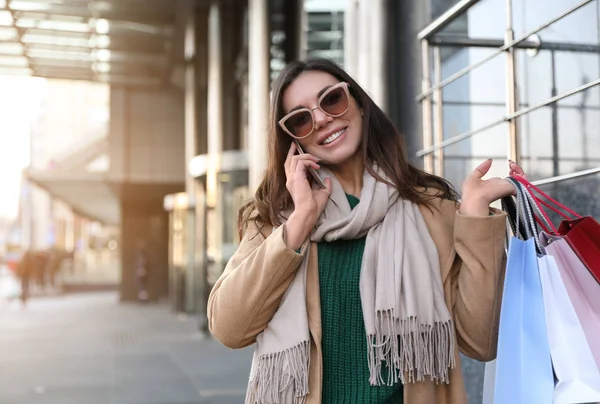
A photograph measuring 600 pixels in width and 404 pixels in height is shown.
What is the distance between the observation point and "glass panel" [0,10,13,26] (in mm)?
13688

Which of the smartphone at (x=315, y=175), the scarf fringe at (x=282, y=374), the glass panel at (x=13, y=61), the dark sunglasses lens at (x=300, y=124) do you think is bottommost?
the scarf fringe at (x=282, y=374)

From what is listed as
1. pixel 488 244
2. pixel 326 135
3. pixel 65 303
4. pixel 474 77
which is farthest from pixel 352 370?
pixel 65 303

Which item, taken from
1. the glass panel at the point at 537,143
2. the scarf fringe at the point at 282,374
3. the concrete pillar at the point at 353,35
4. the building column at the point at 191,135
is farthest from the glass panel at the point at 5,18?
the scarf fringe at the point at 282,374

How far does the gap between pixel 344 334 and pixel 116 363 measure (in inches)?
298

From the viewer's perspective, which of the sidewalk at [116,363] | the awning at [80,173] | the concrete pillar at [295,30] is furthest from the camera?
the awning at [80,173]

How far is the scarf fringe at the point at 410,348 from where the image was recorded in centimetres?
170

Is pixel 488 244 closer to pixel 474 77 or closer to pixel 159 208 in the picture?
pixel 474 77

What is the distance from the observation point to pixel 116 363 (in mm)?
8773

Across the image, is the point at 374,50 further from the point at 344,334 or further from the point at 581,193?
the point at 344,334

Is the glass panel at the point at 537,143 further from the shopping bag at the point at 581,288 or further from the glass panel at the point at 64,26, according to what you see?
the glass panel at the point at 64,26

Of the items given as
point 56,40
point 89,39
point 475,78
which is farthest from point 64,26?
point 475,78

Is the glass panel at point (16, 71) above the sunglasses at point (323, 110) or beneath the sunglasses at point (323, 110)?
above

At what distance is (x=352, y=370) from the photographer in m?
1.78

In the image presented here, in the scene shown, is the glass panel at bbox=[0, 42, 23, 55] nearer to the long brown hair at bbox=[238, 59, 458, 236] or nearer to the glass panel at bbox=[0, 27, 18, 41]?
the glass panel at bbox=[0, 27, 18, 41]
